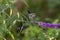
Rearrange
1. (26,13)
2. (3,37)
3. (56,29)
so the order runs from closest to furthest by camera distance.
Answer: (3,37) → (26,13) → (56,29)

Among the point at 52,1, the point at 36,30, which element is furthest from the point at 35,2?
the point at 36,30

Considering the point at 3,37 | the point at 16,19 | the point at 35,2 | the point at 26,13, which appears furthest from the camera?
the point at 35,2

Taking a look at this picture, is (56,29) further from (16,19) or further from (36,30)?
(16,19)

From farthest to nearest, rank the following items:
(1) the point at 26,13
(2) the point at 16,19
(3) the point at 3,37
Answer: (1) the point at 26,13
(2) the point at 16,19
(3) the point at 3,37

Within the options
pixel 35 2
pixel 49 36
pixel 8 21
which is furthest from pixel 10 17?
pixel 35 2

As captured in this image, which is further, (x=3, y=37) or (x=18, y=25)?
(x=18, y=25)

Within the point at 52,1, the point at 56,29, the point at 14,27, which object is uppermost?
the point at 14,27

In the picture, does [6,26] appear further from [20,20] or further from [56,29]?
[56,29]

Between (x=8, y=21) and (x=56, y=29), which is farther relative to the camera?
(x=56, y=29)

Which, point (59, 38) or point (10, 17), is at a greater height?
point (10, 17)
